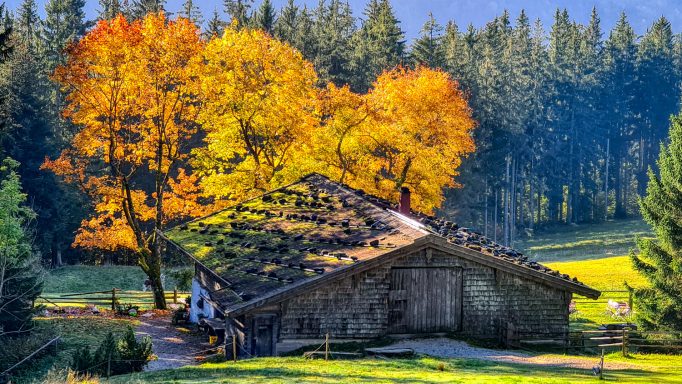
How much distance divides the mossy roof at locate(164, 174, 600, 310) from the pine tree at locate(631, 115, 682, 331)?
6.83 m

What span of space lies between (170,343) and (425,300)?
11.0m

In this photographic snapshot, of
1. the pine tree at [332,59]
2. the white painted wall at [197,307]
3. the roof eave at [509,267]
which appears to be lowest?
the white painted wall at [197,307]

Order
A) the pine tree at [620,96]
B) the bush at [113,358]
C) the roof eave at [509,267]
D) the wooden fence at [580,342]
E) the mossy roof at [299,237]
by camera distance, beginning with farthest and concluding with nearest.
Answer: the pine tree at [620,96] → the wooden fence at [580,342] → the roof eave at [509,267] → the mossy roof at [299,237] → the bush at [113,358]

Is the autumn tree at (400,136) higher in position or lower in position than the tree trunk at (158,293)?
higher

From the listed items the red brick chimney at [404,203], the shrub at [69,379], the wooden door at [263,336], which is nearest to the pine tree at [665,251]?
the red brick chimney at [404,203]

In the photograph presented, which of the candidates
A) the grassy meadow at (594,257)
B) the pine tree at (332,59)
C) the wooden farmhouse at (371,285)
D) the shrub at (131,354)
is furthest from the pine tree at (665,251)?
the pine tree at (332,59)

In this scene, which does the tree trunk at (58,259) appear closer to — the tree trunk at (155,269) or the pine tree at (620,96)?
the tree trunk at (155,269)

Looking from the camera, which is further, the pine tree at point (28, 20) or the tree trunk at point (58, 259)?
the pine tree at point (28, 20)

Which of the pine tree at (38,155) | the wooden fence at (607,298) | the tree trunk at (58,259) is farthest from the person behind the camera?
the tree trunk at (58,259)

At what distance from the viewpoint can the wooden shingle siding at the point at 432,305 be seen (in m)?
26.9

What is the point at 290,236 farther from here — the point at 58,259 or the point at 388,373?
the point at 58,259

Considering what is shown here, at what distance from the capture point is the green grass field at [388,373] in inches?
812

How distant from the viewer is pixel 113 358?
81.2 ft

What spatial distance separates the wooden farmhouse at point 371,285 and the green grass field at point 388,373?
2.08 m
